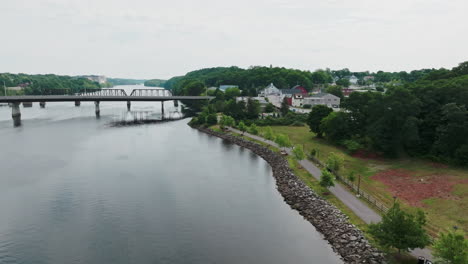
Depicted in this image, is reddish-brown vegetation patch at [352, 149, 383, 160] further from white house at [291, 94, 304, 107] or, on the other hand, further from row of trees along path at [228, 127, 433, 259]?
white house at [291, 94, 304, 107]

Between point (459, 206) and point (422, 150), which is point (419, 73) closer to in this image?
point (422, 150)

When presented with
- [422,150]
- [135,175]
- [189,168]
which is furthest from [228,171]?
[422,150]

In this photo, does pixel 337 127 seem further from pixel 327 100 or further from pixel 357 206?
pixel 327 100

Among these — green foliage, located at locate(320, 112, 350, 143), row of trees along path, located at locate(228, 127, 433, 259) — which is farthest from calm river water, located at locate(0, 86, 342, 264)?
green foliage, located at locate(320, 112, 350, 143)

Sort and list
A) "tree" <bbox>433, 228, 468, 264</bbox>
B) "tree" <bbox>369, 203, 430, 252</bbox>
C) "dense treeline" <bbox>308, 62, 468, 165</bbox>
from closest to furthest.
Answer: "tree" <bbox>433, 228, 468, 264</bbox>, "tree" <bbox>369, 203, 430, 252</bbox>, "dense treeline" <bbox>308, 62, 468, 165</bbox>

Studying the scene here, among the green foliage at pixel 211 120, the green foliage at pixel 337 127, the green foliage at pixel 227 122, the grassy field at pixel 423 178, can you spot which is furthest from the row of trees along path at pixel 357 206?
the green foliage at pixel 211 120

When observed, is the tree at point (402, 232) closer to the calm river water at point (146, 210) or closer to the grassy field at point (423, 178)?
the calm river water at point (146, 210)
